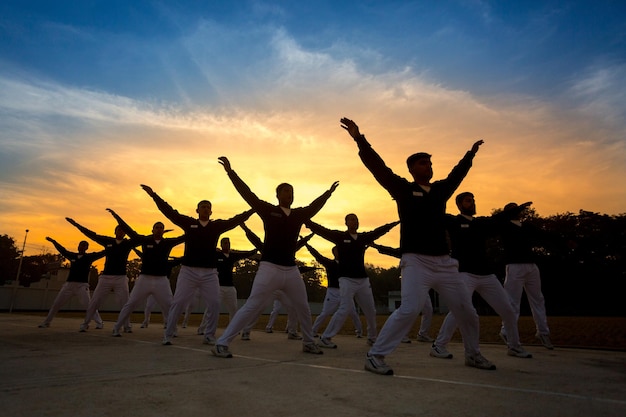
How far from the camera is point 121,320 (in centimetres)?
861

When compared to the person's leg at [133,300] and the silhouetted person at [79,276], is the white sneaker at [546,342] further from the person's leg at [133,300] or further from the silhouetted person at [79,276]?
the silhouetted person at [79,276]

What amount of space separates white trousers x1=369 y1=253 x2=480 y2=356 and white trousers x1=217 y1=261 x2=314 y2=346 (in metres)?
1.84

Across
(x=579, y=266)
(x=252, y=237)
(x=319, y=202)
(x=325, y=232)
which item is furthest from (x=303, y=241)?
(x=579, y=266)

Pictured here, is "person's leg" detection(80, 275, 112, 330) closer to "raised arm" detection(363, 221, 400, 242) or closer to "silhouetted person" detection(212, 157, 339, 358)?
"silhouetted person" detection(212, 157, 339, 358)

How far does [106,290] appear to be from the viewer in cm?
1060

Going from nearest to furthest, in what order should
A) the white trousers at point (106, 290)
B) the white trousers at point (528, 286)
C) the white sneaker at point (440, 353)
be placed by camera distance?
the white sneaker at point (440, 353), the white trousers at point (528, 286), the white trousers at point (106, 290)

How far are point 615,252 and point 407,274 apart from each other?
2058 inches

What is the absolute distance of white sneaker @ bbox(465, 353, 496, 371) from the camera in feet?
15.4

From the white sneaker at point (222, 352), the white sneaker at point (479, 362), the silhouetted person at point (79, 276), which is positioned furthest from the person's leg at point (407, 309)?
the silhouetted person at point (79, 276)

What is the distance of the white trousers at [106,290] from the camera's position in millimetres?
10258

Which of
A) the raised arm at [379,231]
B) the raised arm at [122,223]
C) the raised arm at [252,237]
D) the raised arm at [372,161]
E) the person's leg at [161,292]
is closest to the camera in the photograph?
the raised arm at [372,161]

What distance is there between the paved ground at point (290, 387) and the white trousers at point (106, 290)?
508 centimetres

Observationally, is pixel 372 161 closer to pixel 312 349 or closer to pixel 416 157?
pixel 416 157

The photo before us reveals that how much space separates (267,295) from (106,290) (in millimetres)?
6946
